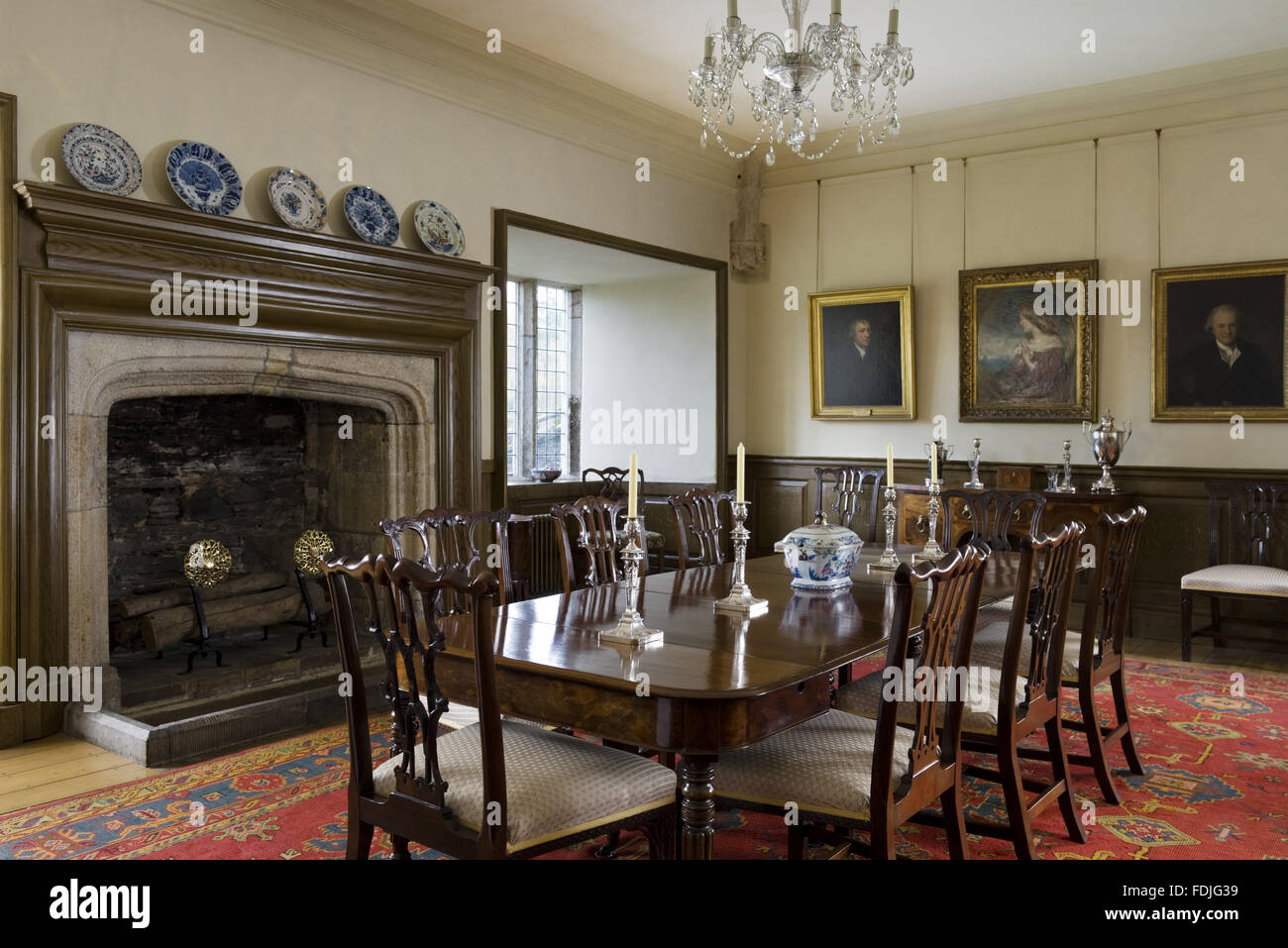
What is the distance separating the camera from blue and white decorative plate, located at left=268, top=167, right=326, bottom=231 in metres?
4.64

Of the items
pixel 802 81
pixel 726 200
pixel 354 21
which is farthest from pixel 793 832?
pixel 726 200

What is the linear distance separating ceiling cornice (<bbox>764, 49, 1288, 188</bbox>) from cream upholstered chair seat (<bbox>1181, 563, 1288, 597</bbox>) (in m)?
2.76

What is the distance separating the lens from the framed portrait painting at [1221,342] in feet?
19.4

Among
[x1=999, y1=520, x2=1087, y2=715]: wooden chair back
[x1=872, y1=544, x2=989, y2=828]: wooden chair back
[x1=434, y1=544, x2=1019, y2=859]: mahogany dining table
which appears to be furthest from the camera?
[x1=999, y1=520, x2=1087, y2=715]: wooden chair back

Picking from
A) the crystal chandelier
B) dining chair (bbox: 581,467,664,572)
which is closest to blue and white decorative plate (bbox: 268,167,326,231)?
the crystal chandelier

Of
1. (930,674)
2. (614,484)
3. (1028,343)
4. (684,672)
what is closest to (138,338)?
(684,672)

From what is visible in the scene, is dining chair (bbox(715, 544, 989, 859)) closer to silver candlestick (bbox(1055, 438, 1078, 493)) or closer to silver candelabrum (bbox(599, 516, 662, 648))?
silver candelabrum (bbox(599, 516, 662, 648))

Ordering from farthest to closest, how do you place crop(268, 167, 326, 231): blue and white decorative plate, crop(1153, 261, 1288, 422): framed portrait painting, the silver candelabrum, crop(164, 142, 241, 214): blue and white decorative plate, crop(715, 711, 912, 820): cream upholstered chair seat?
1. crop(1153, 261, 1288, 422): framed portrait painting
2. crop(268, 167, 326, 231): blue and white decorative plate
3. crop(164, 142, 241, 214): blue and white decorative plate
4. the silver candelabrum
5. crop(715, 711, 912, 820): cream upholstered chair seat

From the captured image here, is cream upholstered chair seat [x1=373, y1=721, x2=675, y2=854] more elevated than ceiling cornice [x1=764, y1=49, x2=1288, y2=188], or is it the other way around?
ceiling cornice [x1=764, y1=49, x2=1288, y2=188]

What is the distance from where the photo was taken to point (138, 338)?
4.19m

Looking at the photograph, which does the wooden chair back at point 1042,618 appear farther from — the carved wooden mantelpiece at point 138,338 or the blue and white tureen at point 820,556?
the carved wooden mantelpiece at point 138,338

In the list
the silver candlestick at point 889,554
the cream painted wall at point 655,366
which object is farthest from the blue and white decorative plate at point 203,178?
the cream painted wall at point 655,366

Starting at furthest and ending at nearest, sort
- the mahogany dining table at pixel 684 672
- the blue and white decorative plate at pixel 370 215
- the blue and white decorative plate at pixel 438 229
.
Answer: the blue and white decorative plate at pixel 438 229
the blue and white decorative plate at pixel 370 215
the mahogany dining table at pixel 684 672

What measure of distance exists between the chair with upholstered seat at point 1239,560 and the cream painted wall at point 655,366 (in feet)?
11.6
